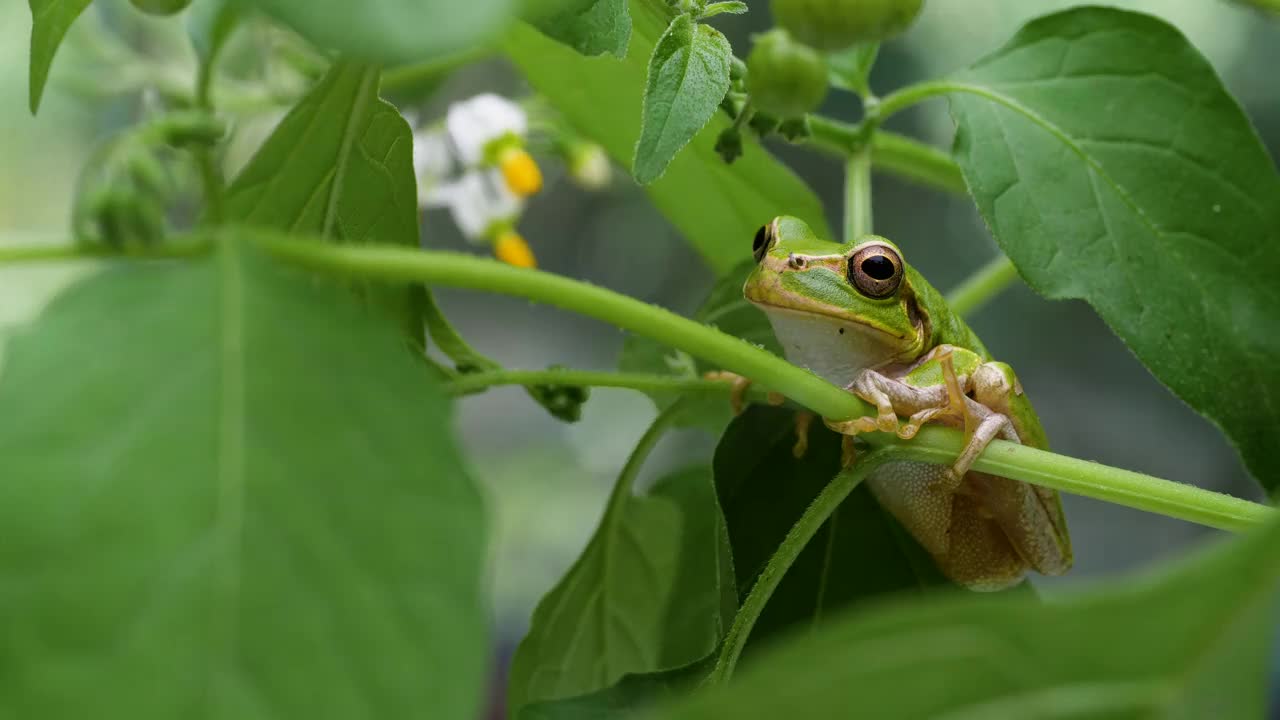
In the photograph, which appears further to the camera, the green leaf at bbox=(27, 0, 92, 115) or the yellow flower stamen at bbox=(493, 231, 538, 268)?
A: the yellow flower stamen at bbox=(493, 231, 538, 268)

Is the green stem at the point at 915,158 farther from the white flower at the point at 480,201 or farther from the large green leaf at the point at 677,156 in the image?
the white flower at the point at 480,201

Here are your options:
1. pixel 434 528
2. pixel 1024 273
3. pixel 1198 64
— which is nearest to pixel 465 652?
pixel 434 528

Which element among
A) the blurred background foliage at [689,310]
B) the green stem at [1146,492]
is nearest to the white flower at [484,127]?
the green stem at [1146,492]

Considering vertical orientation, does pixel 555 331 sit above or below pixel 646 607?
below

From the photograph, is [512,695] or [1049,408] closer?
[512,695]

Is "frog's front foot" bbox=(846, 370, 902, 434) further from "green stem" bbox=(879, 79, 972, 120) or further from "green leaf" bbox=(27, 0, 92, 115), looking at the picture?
"green leaf" bbox=(27, 0, 92, 115)

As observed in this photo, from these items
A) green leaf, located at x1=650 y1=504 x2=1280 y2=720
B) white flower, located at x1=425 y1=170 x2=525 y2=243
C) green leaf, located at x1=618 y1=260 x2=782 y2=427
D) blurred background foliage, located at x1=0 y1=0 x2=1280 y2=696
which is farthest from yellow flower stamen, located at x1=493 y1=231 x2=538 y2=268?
blurred background foliage, located at x1=0 y1=0 x2=1280 y2=696

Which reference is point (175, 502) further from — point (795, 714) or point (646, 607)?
point (646, 607)

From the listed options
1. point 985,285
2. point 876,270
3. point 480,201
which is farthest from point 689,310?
point 876,270
